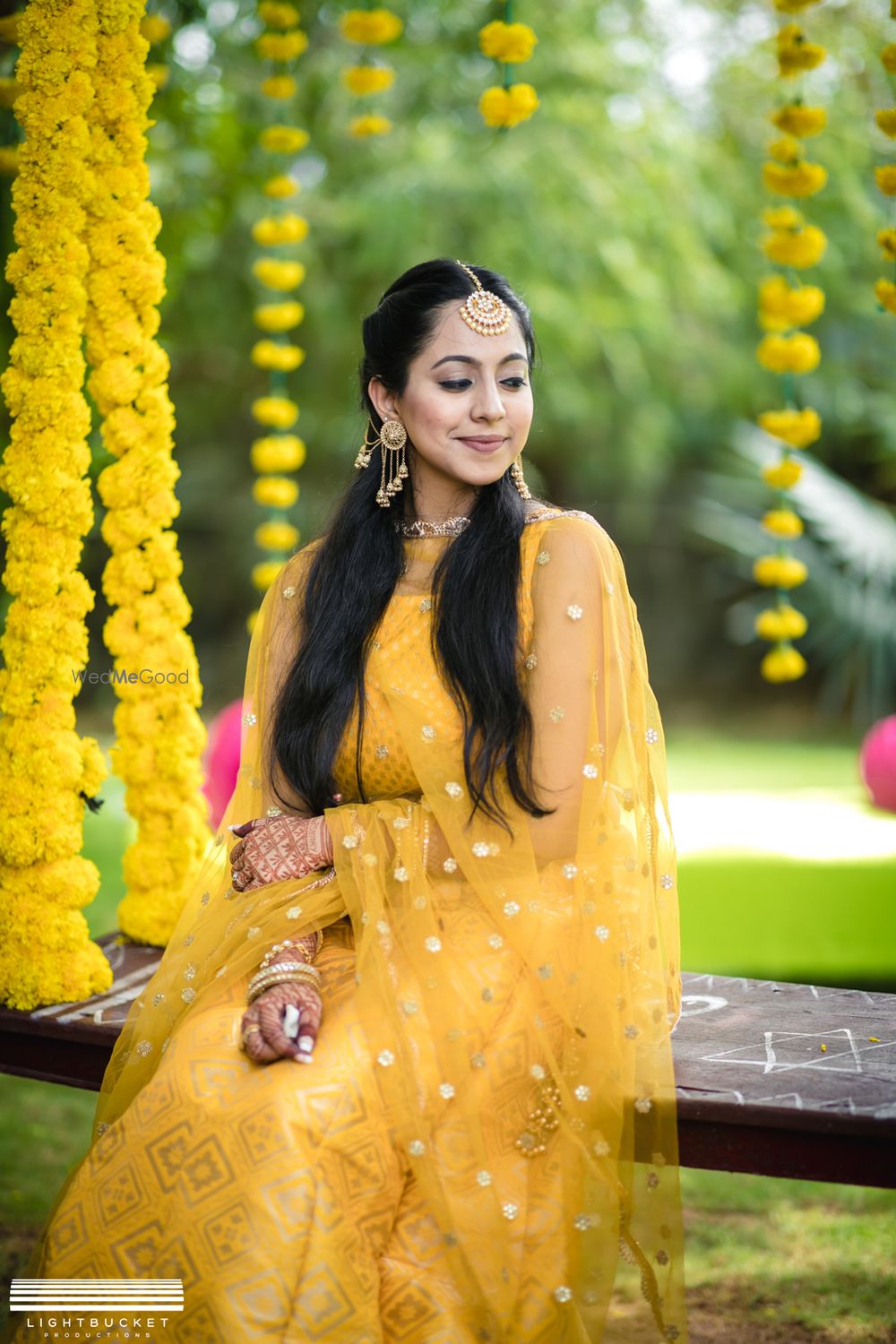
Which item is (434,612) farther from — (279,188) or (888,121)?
(279,188)

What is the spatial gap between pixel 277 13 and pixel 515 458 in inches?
70.0

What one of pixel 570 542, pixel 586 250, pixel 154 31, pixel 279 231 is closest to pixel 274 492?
pixel 279 231

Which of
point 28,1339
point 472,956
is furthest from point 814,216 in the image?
point 28,1339

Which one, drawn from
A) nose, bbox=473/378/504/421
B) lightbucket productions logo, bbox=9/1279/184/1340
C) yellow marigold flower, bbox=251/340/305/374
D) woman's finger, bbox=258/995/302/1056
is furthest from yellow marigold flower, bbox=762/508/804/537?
lightbucket productions logo, bbox=9/1279/184/1340

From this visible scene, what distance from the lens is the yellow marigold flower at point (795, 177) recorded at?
121 inches

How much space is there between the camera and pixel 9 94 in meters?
2.91

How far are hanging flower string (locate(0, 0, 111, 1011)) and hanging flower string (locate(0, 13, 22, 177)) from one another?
0.15 metres

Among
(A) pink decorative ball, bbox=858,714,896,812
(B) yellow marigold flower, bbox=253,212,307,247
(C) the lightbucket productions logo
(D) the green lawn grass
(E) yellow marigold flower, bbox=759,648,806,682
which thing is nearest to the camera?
(C) the lightbucket productions logo

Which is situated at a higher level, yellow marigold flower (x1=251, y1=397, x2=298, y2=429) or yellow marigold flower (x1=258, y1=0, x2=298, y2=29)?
yellow marigold flower (x1=258, y1=0, x2=298, y2=29)

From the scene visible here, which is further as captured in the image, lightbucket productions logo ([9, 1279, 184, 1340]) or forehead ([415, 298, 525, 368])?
forehead ([415, 298, 525, 368])

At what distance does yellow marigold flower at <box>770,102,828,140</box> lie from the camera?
297 centimetres

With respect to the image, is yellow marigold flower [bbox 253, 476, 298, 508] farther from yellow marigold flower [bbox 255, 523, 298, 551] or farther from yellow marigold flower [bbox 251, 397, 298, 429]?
yellow marigold flower [bbox 251, 397, 298, 429]

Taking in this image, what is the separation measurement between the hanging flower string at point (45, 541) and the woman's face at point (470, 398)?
724 millimetres

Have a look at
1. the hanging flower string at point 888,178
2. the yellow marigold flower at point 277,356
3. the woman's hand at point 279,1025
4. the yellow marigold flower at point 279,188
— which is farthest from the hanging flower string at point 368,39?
the woman's hand at point 279,1025
